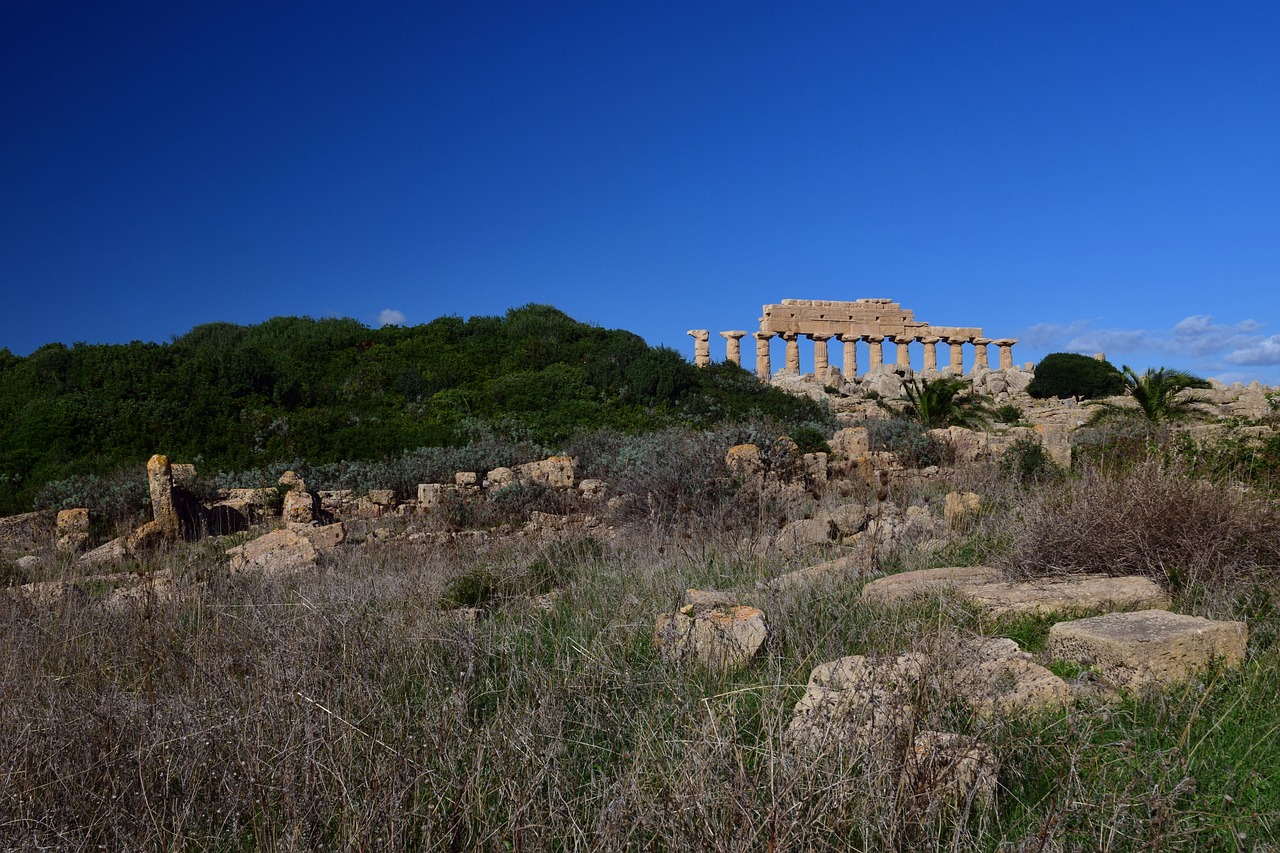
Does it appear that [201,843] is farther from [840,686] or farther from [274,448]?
[274,448]

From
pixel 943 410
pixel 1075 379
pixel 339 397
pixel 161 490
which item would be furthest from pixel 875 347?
pixel 161 490

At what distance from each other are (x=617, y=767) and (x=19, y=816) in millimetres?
1746

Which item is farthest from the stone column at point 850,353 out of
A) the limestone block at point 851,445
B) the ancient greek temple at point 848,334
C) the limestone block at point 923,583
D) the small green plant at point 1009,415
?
the limestone block at point 923,583

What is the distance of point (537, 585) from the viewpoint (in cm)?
570

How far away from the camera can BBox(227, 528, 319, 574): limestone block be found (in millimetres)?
7684

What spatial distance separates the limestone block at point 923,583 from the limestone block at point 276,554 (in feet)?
16.7

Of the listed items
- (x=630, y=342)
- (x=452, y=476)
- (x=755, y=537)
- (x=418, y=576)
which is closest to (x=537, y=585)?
(x=418, y=576)

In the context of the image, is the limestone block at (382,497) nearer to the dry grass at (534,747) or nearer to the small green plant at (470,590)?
the small green plant at (470,590)

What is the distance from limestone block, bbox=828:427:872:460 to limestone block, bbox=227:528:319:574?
819cm

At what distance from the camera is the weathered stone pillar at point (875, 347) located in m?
37.9

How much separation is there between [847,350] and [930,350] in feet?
15.4

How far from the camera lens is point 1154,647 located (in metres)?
3.38

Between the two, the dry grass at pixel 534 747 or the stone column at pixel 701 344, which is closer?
the dry grass at pixel 534 747

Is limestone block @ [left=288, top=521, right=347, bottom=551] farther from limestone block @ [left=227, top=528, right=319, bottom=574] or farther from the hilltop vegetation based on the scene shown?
the hilltop vegetation
